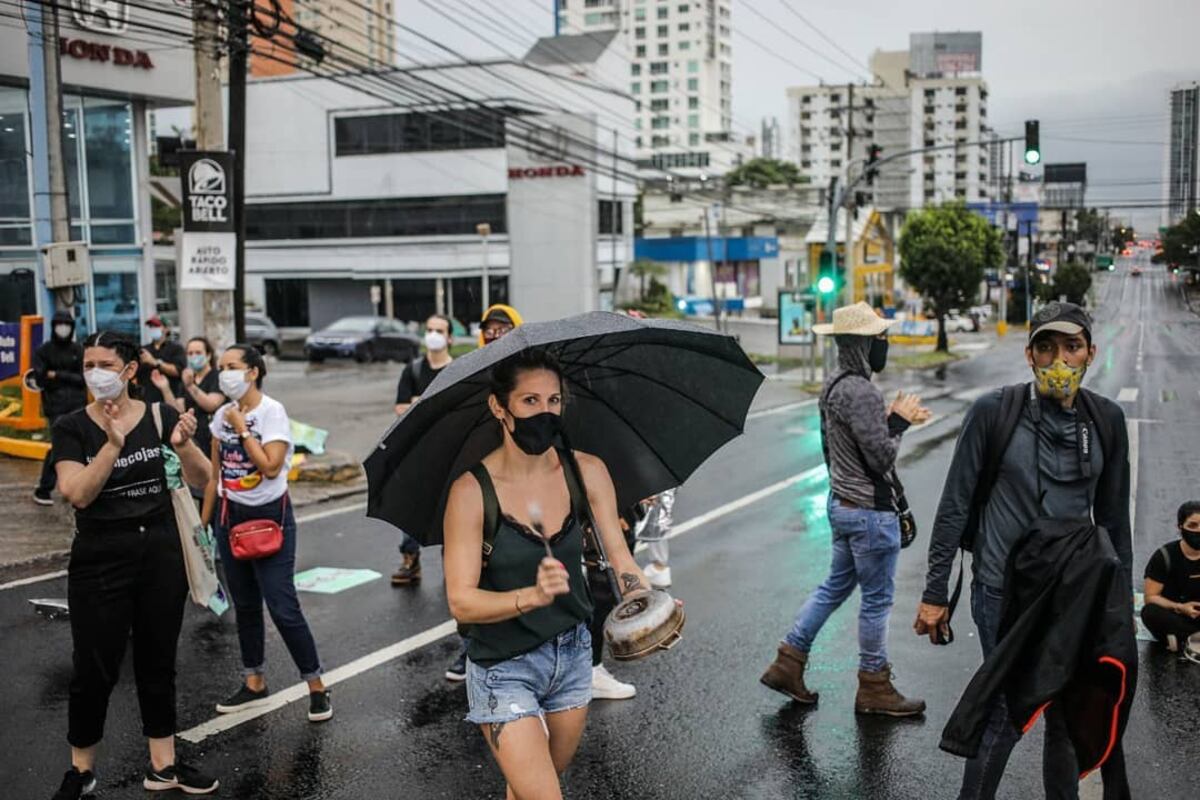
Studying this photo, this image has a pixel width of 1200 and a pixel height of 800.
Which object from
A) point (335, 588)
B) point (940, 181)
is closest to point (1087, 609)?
point (335, 588)

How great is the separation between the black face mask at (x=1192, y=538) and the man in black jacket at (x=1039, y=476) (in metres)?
2.81

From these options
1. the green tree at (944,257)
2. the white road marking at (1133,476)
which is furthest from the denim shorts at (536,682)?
the green tree at (944,257)

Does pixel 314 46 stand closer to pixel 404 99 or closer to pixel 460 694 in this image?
pixel 460 694

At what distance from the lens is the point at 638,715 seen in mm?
5934

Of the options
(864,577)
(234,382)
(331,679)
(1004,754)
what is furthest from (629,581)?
(331,679)

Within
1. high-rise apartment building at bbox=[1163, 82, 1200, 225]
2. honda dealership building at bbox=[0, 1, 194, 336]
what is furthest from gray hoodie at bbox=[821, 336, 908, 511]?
honda dealership building at bbox=[0, 1, 194, 336]

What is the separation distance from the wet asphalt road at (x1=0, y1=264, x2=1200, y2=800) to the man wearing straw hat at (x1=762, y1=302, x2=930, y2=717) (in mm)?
262

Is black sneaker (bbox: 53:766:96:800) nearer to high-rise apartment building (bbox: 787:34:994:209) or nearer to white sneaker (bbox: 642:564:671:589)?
white sneaker (bbox: 642:564:671:589)

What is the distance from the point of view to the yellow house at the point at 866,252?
49856 millimetres

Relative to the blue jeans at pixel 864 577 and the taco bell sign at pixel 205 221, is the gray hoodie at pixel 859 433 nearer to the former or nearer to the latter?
the blue jeans at pixel 864 577

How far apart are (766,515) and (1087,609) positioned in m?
7.93

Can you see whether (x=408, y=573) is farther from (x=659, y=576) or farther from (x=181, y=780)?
(x=181, y=780)

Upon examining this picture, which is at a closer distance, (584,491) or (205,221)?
(584,491)

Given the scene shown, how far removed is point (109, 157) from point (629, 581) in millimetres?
19509
